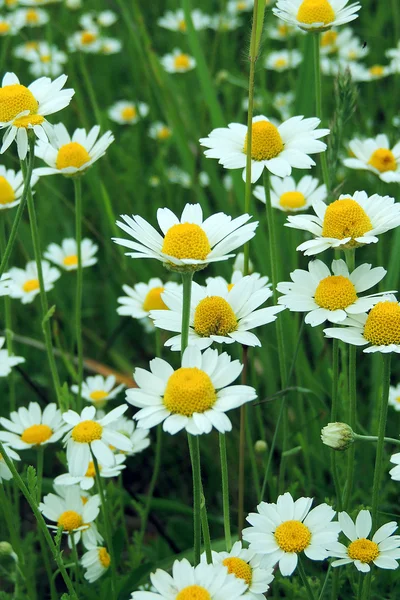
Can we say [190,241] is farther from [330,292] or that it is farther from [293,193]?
[293,193]

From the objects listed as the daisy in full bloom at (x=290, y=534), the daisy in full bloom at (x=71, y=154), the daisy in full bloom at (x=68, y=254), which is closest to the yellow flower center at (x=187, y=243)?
the daisy in full bloom at (x=290, y=534)

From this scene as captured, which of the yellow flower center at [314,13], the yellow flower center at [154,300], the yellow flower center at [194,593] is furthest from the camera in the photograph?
the yellow flower center at [154,300]

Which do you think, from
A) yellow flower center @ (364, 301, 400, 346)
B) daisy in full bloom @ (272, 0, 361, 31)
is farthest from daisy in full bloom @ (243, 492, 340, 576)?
daisy in full bloom @ (272, 0, 361, 31)

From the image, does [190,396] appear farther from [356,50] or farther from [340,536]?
[356,50]

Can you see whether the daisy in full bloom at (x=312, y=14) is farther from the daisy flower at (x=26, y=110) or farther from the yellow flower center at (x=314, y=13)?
the daisy flower at (x=26, y=110)

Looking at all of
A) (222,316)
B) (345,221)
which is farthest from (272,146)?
(222,316)

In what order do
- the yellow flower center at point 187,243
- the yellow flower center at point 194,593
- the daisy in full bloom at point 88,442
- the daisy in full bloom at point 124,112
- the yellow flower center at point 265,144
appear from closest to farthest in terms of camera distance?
the yellow flower center at point 194,593
the yellow flower center at point 187,243
the daisy in full bloom at point 88,442
the yellow flower center at point 265,144
the daisy in full bloom at point 124,112
